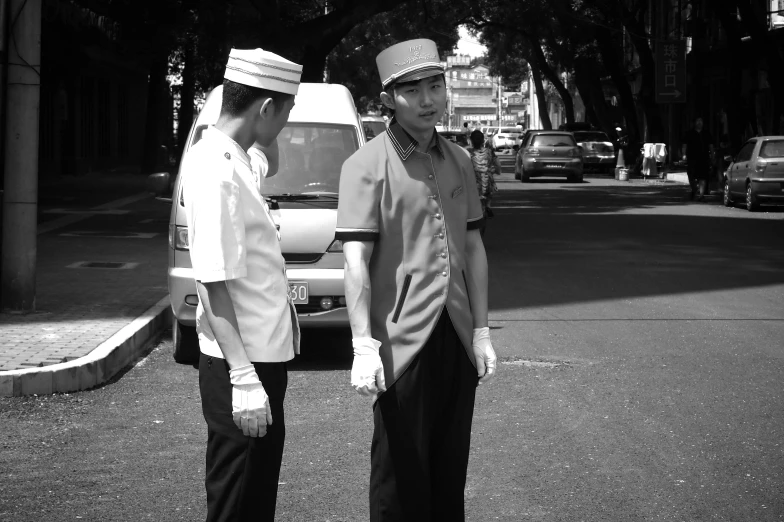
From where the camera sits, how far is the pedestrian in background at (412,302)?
3.70 metres

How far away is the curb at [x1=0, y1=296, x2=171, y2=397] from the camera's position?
23.7 ft

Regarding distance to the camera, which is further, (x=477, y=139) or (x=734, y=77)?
(x=734, y=77)

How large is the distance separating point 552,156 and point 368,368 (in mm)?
34262

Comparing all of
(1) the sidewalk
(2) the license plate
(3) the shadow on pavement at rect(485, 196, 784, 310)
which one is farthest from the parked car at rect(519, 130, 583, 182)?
(2) the license plate

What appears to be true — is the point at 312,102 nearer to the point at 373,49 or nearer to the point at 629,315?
the point at 629,315

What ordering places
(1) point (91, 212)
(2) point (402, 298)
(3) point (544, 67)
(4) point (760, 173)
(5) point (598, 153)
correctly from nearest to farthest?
1. (2) point (402, 298)
2. (1) point (91, 212)
3. (4) point (760, 173)
4. (5) point (598, 153)
5. (3) point (544, 67)

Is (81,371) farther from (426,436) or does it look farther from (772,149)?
(772,149)

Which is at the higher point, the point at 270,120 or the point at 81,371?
the point at 270,120

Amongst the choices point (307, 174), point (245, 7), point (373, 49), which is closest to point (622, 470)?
point (307, 174)

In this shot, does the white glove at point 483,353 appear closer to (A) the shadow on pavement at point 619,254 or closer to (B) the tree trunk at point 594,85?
(A) the shadow on pavement at point 619,254

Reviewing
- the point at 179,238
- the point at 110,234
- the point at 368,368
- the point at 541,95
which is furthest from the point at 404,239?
the point at 541,95

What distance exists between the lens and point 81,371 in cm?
750

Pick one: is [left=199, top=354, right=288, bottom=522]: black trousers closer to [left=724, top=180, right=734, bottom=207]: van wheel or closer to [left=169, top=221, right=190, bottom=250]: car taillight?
[left=169, top=221, right=190, bottom=250]: car taillight

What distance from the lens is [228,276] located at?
10.5 ft
